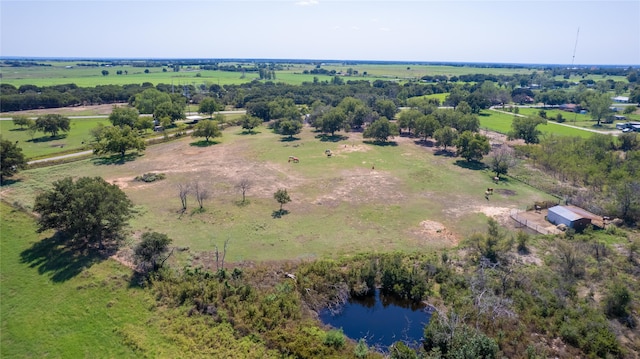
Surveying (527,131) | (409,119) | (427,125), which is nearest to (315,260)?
(427,125)

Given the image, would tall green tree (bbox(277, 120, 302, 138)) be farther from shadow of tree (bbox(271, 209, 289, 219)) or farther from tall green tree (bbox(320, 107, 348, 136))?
shadow of tree (bbox(271, 209, 289, 219))

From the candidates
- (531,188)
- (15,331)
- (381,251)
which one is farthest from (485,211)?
(15,331)

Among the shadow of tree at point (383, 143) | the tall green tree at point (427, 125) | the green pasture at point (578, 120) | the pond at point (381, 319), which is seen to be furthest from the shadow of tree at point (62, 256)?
the green pasture at point (578, 120)

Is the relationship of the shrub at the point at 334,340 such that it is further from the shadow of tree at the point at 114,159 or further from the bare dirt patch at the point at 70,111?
the bare dirt patch at the point at 70,111

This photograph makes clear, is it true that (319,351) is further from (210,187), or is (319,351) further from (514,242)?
(210,187)

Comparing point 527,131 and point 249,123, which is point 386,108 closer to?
point 527,131
